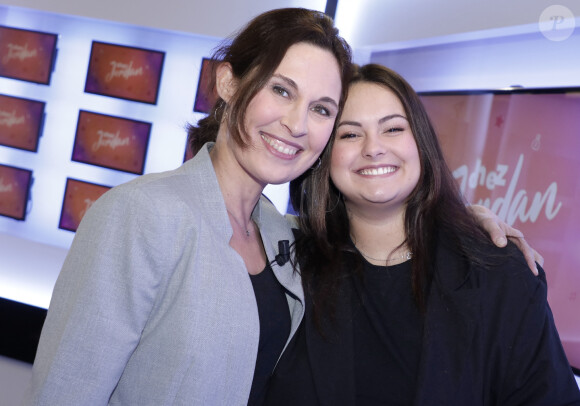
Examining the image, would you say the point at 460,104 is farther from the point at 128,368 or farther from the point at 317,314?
the point at 128,368

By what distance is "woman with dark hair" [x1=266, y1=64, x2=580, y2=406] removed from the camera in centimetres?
162

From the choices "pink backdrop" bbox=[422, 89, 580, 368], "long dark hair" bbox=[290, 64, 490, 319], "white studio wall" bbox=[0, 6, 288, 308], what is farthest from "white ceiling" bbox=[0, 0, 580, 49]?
"long dark hair" bbox=[290, 64, 490, 319]

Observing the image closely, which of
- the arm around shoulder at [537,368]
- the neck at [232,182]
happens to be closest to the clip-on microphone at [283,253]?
the neck at [232,182]

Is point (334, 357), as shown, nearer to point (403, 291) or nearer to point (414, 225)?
point (403, 291)

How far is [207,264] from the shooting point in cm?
142

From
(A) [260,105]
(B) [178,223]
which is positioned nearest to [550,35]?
(A) [260,105]

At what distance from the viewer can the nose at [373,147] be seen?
5.90 ft

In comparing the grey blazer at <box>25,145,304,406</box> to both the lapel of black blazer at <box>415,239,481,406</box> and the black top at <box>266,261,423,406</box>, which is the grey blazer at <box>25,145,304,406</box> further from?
the lapel of black blazer at <box>415,239,481,406</box>

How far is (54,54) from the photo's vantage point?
368cm

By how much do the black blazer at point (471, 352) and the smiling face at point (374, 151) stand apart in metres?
0.32

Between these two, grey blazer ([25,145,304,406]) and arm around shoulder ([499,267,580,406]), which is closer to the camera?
grey blazer ([25,145,304,406])

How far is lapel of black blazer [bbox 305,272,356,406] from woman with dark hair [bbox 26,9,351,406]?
94 millimetres

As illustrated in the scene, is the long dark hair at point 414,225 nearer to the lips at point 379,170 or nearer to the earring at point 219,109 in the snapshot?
the lips at point 379,170

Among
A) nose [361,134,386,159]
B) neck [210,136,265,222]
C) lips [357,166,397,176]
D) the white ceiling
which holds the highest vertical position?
the white ceiling
